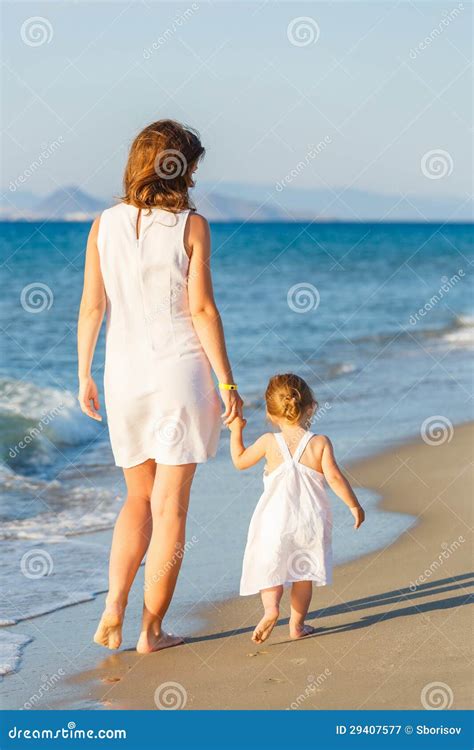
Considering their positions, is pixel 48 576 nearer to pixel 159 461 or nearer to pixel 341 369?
pixel 159 461

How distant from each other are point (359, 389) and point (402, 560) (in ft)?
17.1

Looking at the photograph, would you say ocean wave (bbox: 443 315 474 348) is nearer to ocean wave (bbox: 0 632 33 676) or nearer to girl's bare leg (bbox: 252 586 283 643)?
girl's bare leg (bbox: 252 586 283 643)

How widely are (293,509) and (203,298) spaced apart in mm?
909

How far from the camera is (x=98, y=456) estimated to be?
8273 mm

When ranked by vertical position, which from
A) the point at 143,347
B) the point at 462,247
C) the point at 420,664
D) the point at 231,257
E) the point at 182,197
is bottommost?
the point at 420,664

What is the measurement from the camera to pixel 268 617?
4383mm

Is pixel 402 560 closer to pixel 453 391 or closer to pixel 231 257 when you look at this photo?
pixel 453 391

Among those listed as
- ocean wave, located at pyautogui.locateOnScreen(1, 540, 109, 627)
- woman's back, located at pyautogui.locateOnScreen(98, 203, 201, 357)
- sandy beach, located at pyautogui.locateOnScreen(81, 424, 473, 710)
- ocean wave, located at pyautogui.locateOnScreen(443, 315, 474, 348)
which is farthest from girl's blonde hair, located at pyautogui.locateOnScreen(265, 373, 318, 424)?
ocean wave, located at pyautogui.locateOnScreen(443, 315, 474, 348)

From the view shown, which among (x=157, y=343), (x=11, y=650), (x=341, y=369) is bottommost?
(x=11, y=650)

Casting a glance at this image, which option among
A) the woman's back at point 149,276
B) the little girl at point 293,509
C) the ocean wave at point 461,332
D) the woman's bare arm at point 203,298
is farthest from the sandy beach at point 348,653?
the ocean wave at point 461,332

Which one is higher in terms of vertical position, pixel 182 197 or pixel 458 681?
pixel 182 197

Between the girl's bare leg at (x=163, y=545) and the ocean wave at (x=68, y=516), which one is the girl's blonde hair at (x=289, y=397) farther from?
the ocean wave at (x=68, y=516)

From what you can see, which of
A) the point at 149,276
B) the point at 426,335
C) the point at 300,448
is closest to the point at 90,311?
the point at 149,276

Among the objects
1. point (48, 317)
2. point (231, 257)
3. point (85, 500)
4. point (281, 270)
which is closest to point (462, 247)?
point (231, 257)
